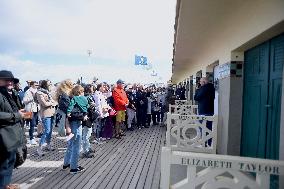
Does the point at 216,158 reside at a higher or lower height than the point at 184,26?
lower

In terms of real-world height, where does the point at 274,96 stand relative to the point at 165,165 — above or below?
above

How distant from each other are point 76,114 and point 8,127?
187 centimetres

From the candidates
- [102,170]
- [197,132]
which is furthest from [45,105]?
[197,132]

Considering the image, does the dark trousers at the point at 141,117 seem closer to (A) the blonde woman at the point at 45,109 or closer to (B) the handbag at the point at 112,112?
(B) the handbag at the point at 112,112

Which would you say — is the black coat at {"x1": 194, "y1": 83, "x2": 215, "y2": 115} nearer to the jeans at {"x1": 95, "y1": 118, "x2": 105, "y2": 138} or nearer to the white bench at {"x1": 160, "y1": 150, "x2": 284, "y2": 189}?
the jeans at {"x1": 95, "y1": 118, "x2": 105, "y2": 138}

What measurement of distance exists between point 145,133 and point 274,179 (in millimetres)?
7439

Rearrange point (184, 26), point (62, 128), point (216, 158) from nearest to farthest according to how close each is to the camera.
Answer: point (216, 158), point (184, 26), point (62, 128)

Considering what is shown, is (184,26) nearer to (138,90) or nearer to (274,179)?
(274,179)

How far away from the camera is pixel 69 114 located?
227 inches

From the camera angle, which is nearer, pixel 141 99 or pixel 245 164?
pixel 245 164

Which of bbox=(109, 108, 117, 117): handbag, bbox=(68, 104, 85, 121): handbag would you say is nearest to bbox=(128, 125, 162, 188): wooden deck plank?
bbox=(68, 104, 85, 121): handbag

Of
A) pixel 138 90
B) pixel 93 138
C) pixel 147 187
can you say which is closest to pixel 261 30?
pixel 147 187

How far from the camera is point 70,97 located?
6.05 m

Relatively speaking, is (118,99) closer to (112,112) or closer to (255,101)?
(112,112)
